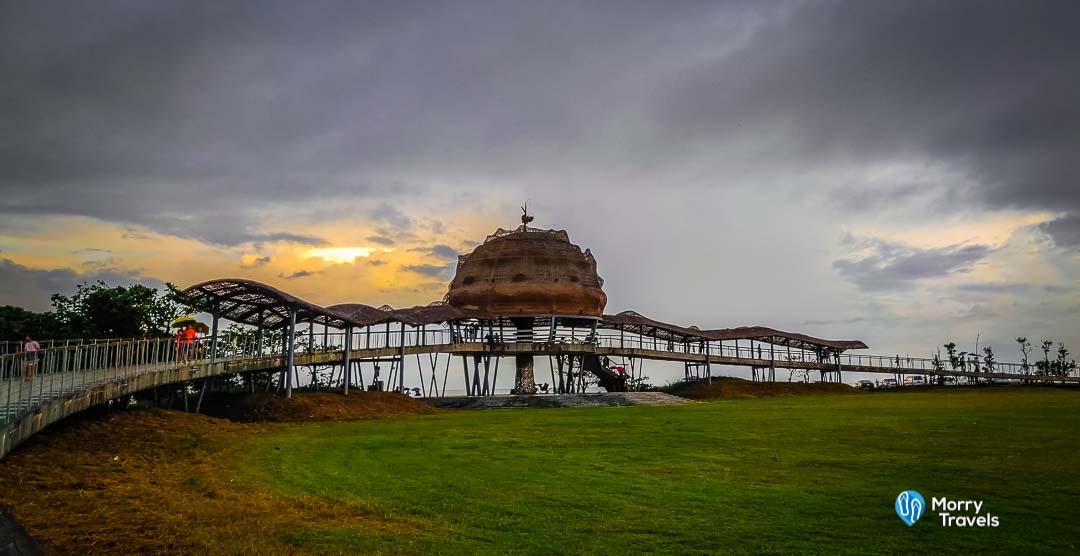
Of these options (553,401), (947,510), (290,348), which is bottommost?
(947,510)

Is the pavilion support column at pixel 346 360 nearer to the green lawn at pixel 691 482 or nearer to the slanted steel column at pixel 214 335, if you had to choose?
the slanted steel column at pixel 214 335

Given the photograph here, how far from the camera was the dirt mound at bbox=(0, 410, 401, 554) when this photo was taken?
33.9 feet

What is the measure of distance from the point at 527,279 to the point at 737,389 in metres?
15.7

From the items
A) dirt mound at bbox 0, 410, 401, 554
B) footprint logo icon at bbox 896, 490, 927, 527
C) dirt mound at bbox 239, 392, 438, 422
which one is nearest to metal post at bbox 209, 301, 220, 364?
dirt mound at bbox 239, 392, 438, 422

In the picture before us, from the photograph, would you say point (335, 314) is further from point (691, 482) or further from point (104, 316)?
point (691, 482)

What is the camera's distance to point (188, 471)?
16.1m

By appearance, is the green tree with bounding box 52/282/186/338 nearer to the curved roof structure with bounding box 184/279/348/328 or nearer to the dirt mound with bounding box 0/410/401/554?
the curved roof structure with bounding box 184/279/348/328

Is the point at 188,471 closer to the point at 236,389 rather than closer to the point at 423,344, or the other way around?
the point at 236,389

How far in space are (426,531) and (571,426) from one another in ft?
46.1

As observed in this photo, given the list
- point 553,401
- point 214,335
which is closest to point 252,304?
point 214,335

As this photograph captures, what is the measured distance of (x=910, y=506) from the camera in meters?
11.9

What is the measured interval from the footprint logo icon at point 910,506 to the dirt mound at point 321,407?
904 inches

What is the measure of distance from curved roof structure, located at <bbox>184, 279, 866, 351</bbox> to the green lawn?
9.08m

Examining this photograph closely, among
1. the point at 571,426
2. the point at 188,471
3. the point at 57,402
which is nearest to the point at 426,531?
the point at 188,471
